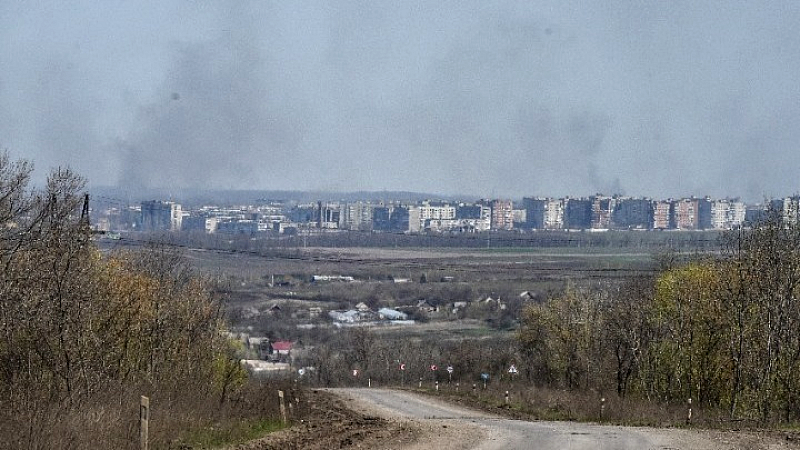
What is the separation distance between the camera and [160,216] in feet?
542

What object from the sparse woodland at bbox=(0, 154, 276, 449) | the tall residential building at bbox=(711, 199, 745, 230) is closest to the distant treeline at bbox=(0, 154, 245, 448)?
the sparse woodland at bbox=(0, 154, 276, 449)

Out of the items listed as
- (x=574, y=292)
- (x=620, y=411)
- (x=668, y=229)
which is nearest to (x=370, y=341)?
(x=574, y=292)

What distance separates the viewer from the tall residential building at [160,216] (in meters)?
156

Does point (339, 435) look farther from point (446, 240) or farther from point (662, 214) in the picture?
point (662, 214)

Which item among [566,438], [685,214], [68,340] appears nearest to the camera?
[566,438]

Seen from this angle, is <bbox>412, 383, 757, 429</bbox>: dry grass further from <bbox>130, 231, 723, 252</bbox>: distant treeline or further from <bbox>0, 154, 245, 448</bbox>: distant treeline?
<bbox>130, 231, 723, 252</bbox>: distant treeline

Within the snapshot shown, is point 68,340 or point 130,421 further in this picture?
point 68,340

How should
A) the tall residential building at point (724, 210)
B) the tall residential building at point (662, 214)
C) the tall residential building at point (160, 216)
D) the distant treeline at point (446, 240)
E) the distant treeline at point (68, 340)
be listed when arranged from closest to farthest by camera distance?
the distant treeline at point (68, 340), the distant treeline at point (446, 240), the tall residential building at point (160, 216), the tall residential building at point (724, 210), the tall residential building at point (662, 214)

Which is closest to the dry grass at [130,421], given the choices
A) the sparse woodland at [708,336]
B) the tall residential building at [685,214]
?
the sparse woodland at [708,336]

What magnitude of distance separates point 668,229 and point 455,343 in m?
92.0

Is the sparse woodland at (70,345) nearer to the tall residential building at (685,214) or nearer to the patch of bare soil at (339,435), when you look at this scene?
the patch of bare soil at (339,435)

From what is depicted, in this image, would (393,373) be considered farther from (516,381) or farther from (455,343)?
(516,381)

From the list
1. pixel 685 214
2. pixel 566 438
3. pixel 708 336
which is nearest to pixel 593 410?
pixel 566 438

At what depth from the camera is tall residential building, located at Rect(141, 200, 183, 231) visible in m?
156
